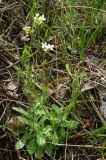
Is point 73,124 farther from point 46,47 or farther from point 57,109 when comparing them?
point 46,47

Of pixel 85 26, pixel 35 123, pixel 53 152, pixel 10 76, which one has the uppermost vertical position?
pixel 85 26

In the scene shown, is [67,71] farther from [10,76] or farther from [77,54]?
[10,76]

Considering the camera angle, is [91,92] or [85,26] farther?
[85,26]

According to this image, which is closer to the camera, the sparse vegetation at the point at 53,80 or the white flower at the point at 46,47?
the sparse vegetation at the point at 53,80

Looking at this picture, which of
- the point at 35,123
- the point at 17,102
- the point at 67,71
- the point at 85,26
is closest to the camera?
the point at 35,123

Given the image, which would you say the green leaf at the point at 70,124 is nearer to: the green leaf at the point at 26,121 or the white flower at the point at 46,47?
the green leaf at the point at 26,121

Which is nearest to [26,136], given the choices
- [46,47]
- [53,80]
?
[53,80]

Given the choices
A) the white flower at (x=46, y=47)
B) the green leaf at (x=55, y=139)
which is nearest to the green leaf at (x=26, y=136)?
the green leaf at (x=55, y=139)

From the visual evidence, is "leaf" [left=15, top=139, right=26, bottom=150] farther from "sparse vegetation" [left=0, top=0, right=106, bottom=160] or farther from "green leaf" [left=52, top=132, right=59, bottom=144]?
"green leaf" [left=52, top=132, right=59, bottom=144]

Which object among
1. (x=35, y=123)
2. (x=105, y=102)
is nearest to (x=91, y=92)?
(x=105, y=102)

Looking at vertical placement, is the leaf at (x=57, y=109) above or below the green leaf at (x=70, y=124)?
Result: above
